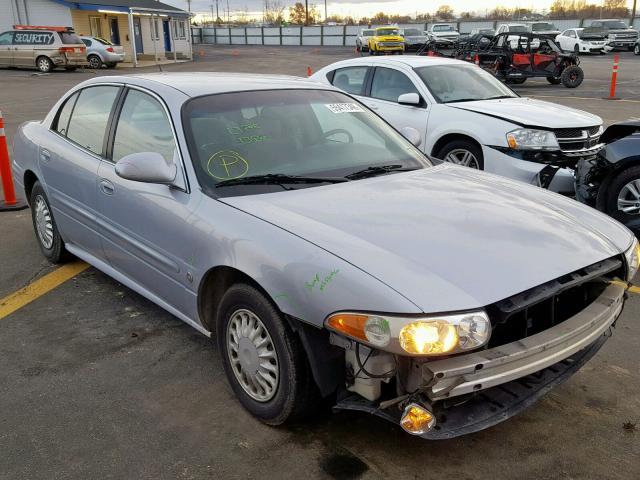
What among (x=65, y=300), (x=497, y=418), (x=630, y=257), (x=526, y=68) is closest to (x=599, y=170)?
(x=630, y=257)

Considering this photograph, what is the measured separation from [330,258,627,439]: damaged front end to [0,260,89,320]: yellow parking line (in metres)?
2.88

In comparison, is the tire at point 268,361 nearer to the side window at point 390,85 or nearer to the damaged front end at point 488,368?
the damaged front end at point 488,368

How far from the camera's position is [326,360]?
2.62 metres

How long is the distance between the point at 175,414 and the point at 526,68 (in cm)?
1931

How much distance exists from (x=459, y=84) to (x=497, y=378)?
20.0ft

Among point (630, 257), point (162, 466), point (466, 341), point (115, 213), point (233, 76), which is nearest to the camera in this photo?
point (466, 341)

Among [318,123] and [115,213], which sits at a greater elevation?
[318,123]

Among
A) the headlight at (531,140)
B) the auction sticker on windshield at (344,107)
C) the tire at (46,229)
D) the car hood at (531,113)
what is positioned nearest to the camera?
the auction sticker on windshield at (344,107)

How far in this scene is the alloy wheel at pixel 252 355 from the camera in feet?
9.41

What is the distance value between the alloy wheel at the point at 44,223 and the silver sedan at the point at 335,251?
772 millimetres

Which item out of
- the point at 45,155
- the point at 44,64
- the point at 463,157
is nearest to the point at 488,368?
the point at 45,155

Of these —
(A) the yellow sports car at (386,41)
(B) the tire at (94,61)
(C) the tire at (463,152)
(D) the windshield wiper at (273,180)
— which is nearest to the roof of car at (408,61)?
(C) the tire at (463,152)

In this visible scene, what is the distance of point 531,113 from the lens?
23.3 feet

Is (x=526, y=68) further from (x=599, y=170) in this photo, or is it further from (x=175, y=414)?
(x=175, y=414)
